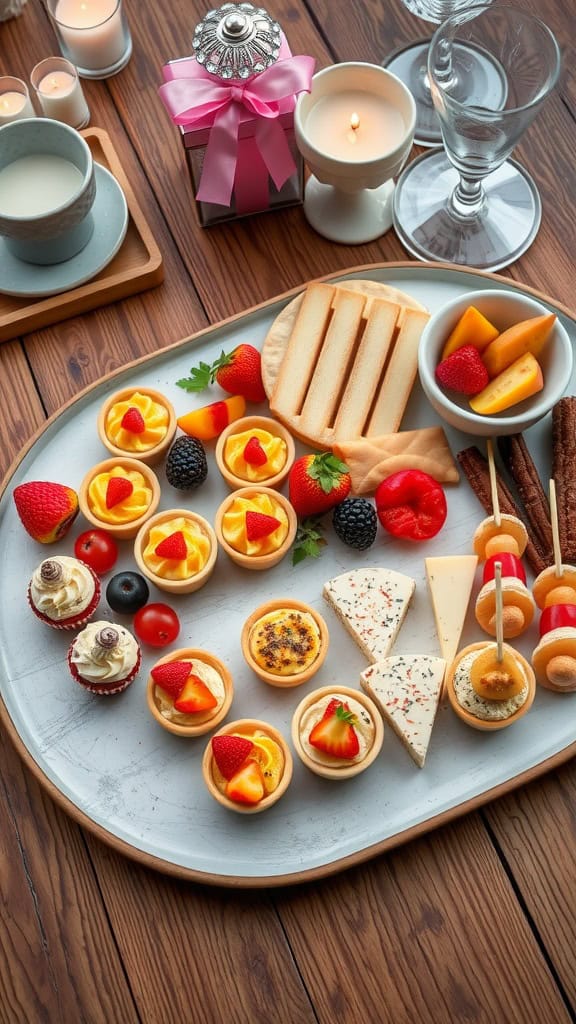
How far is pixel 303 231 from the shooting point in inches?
82.7

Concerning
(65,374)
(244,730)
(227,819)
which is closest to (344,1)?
(65,374)

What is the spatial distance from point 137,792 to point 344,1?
1.81m

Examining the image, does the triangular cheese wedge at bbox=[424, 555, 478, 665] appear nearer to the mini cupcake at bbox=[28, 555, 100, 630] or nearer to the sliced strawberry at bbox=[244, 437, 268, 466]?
the sliced strawberry at bbox=[244, 437, 268, 466]

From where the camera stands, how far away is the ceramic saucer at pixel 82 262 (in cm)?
201

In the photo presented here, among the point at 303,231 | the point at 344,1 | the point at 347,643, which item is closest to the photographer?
the point at 347,643

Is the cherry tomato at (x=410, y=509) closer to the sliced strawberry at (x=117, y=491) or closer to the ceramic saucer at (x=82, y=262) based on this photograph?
the sliced strawberry at (x=117, y=491)

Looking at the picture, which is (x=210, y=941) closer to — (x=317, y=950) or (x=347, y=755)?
(x=317, y=950)

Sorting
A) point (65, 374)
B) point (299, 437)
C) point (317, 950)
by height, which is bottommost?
point (317, 950)

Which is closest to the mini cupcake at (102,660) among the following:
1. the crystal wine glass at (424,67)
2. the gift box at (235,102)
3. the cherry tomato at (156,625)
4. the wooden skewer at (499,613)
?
the cherry tomato at (156,625)

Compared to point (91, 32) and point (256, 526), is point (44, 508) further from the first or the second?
point (91, 32)

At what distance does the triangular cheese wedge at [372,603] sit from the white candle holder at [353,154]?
0.76 m

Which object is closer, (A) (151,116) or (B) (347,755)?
(B) (347,755)

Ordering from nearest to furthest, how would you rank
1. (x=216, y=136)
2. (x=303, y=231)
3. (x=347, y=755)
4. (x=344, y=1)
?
1. (x=347, y=755)
2. (x=216, y=136)
3. (x=303, y=231)
4. (x=344, y=1)

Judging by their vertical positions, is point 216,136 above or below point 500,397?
above
